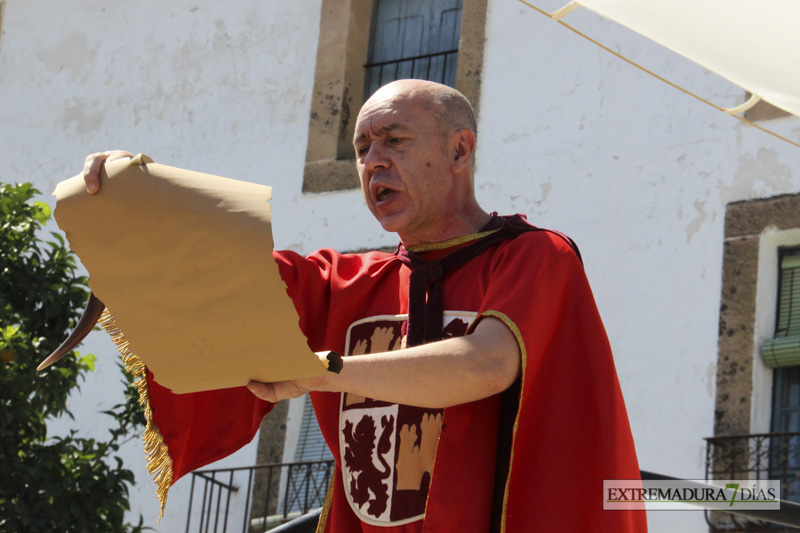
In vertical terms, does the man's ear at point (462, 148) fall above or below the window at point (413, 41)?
below

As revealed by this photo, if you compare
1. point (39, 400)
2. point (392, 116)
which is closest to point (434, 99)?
point (392, 116)

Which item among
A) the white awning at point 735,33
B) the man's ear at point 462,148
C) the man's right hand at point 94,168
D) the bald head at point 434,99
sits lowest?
the man's right hand at point 94,168

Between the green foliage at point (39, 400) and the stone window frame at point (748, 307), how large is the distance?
280 centimetres

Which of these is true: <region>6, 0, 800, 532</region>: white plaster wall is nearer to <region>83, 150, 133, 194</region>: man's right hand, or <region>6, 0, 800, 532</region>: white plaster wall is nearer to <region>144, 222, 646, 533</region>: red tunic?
<region>144, 222, 646, 533</region>: red tunic

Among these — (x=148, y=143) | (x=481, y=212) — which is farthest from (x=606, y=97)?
(x=481, y=212)

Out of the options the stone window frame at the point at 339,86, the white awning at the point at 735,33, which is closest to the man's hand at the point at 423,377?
the white awning at the point at 735,33

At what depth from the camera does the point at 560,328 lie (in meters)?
2.28

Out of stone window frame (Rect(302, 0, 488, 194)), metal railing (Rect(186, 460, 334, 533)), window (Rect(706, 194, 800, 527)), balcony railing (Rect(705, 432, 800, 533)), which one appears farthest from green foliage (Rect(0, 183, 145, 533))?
window (Rect(706, 194, 800, 527))

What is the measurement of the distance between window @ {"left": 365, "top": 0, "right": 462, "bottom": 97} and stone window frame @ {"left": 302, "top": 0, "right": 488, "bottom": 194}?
0.08 metres

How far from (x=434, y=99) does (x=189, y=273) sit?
0.80 m

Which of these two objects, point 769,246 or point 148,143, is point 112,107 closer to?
point 148,143

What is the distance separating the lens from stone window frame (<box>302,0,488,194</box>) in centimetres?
787

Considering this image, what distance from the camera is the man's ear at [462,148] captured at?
2.55 m

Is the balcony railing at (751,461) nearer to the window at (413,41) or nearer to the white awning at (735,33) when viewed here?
the window at (413,41)
